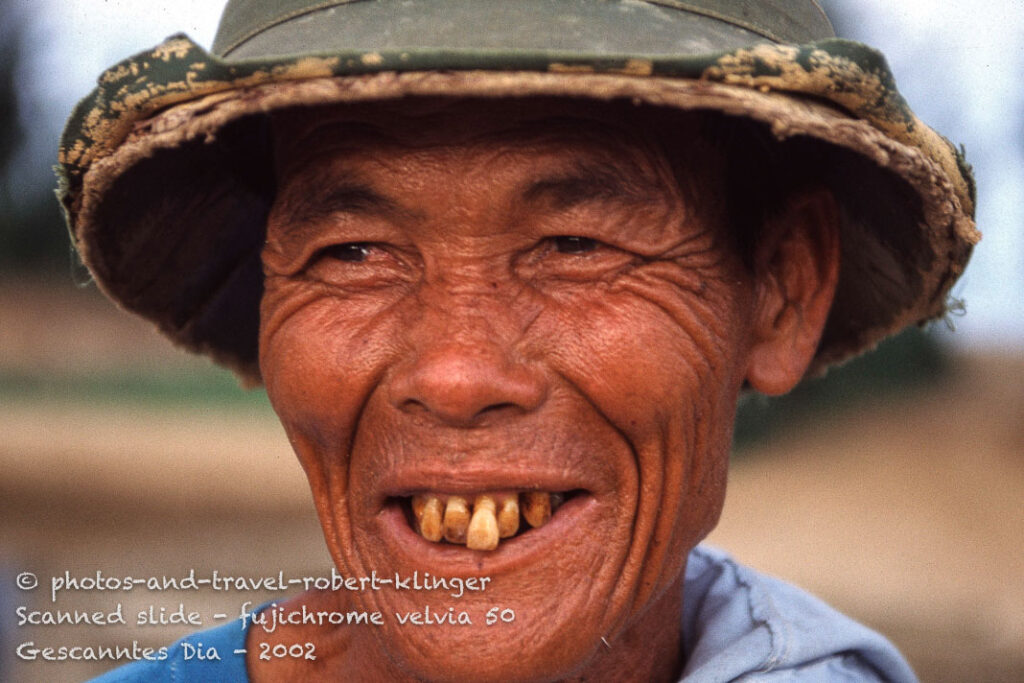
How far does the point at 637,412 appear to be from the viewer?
1.86 metres

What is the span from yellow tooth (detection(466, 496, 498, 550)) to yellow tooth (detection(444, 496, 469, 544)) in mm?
16

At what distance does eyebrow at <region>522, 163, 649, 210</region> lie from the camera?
72.2 inches

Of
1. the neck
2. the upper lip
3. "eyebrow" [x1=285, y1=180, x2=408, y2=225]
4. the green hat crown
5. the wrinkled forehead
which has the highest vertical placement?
the green hat crown

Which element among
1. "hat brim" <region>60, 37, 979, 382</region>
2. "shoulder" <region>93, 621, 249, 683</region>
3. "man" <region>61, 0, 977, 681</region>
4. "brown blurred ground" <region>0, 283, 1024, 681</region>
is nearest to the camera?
"hat brim" <region>60, 37, 979, 382</region>

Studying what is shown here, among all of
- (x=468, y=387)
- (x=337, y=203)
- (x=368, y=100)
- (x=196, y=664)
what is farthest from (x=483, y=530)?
(x=196, y=664)

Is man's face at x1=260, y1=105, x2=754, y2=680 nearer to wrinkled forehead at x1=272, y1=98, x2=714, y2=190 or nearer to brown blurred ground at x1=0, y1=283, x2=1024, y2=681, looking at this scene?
wrinkled forehead at x1=272, y1=98, x2=714, y2=190

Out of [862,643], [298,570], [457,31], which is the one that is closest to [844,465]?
[298,570]

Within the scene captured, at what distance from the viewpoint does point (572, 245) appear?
6.26ft

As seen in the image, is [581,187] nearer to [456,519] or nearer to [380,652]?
[456,519]

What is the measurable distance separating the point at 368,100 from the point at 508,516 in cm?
75

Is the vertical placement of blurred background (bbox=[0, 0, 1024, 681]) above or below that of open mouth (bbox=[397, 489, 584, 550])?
below

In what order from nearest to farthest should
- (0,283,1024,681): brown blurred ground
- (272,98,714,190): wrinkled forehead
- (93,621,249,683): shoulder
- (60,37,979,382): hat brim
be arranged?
(60,37,979,382): hat brim, (272,98,714,190): wrinkled forehead, (93,621,249,683): shoulder, (0,283,1024,681): brown blurred ground

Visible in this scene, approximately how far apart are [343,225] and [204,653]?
110 cm

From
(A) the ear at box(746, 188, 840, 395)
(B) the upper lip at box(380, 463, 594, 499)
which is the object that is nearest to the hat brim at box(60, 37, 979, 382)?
(A) the ear at box(746, 188, 840, 395)
